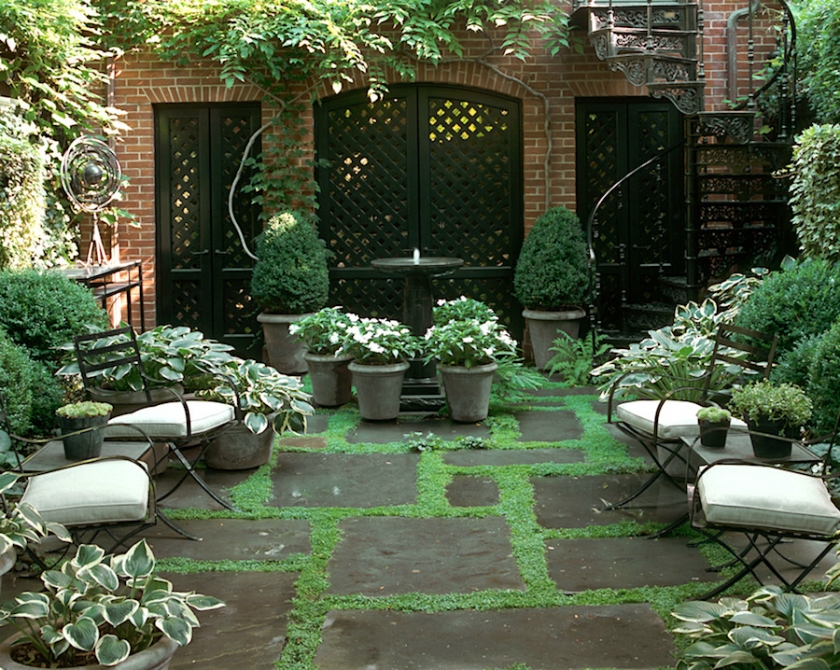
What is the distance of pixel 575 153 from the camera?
30.2 ft

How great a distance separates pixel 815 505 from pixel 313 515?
2291 millimetres

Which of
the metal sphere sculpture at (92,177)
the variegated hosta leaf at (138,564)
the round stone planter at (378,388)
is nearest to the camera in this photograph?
the variegated hosta leaf at (138,564)

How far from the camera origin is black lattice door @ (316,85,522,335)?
920cm

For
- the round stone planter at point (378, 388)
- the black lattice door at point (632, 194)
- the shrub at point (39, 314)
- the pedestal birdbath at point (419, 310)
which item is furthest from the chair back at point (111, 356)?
the black lattice door at point (632, 194)

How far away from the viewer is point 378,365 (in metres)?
6.75

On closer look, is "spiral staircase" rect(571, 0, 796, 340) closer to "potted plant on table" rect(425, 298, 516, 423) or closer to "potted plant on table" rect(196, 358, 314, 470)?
"potted plant on table" rect(425, 298, 516, 423)

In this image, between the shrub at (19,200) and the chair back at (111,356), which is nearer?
the chair back at (111,356)

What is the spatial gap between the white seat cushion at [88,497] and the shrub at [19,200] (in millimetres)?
3349

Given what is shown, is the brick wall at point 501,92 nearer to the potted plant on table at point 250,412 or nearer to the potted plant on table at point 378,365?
the potted plant on table at point 378,365

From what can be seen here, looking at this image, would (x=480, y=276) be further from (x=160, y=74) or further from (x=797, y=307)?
(x=797, y=307)

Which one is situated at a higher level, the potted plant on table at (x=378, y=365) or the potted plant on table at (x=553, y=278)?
the potted plant on table at (x=553, y=278)

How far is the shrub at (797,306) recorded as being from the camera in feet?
17.2

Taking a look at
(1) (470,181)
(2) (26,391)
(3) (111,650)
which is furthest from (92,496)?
(1) (470,181)

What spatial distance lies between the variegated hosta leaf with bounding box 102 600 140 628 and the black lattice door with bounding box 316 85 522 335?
22.2 feet
